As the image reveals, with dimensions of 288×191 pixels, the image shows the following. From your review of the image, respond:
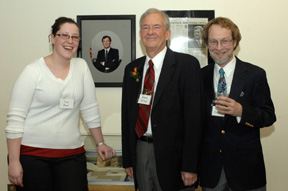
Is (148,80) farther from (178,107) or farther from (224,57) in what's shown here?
(224,57)

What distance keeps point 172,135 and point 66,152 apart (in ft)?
2.41

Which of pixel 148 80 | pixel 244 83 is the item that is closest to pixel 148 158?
pixel 148 80

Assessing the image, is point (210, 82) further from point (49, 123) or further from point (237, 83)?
point (49, 123)

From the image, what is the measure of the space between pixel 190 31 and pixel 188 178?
178 cm

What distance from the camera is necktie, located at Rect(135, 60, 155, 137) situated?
6.24 ft

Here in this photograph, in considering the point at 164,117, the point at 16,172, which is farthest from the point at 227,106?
the point at 16,172

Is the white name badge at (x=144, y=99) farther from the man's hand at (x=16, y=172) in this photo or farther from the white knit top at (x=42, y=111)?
the man's hand at (x=16, y=172)

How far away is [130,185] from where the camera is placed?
2395 mm

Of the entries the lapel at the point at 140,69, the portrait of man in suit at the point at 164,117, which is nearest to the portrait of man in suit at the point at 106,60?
the lapel at the point at 140,69

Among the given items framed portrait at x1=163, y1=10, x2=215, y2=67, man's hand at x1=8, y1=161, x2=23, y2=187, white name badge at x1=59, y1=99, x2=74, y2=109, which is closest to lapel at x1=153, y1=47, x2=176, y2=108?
white name badge at x1=59, y1=99, x2=74, y2=109

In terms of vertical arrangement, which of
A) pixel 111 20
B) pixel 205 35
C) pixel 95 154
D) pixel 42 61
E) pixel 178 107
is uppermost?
pixel 111 20

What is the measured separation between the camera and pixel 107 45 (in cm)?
316

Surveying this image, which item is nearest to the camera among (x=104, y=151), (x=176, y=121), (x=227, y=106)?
(x=227, y=106)

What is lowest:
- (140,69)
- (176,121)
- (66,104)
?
(176,121)
